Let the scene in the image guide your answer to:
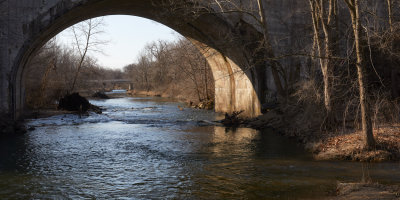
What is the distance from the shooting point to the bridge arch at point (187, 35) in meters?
12.9

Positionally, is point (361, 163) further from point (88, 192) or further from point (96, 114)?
point (96, 114)

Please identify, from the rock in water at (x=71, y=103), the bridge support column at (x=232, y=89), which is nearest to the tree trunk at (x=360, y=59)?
the bridge support column at (x=232, y=89)

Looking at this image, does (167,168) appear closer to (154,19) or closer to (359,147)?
(359,147)

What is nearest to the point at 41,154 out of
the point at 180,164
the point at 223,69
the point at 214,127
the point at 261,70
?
the point at 180,164

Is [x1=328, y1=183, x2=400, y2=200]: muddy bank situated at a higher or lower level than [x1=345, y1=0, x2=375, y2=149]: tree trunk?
lower

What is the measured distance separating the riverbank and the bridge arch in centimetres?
284

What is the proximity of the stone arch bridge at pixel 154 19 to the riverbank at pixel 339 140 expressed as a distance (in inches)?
114

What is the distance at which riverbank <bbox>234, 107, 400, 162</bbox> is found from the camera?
29.2 ft

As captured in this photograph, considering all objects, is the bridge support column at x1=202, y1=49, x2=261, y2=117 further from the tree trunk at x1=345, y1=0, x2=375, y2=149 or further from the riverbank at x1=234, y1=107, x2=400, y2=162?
the tree trunk at x1=345, y1=0, x2=375, y2=149

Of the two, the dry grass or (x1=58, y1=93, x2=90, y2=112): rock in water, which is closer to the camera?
the dry grass

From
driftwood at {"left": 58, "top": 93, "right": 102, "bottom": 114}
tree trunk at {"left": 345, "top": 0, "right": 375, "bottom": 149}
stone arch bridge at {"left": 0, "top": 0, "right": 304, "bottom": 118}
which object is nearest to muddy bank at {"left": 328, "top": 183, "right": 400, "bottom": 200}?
tree trunk at {"left": 345, "top": 0, "right": 375, "bottom": 149}

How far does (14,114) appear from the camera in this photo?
1371cm

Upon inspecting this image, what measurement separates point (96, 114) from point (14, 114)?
303 inches

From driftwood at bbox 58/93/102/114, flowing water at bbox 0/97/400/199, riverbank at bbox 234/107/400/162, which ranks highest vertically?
driftwood at bbox 58/93/102/114
